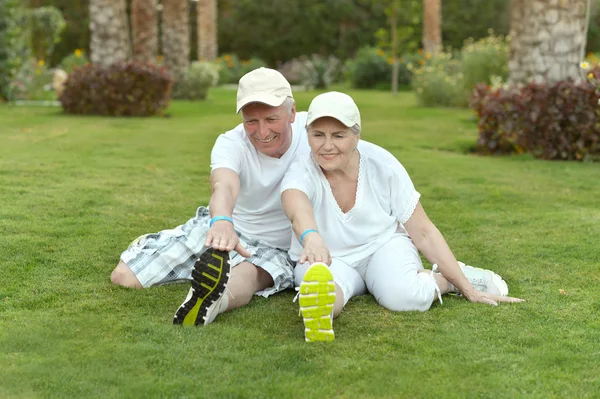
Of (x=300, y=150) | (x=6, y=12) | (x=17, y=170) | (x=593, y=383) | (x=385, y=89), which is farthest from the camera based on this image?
(x=385, y=89)

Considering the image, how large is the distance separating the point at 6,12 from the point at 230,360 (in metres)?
15.4

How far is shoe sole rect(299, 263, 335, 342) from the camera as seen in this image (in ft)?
11.7

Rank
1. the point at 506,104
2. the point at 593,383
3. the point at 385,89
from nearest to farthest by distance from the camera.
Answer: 1. the point at 593,383
2. the point at 506,104
3. the point at 385,89

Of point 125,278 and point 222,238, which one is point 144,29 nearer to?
point 125,278

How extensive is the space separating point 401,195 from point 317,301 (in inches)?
40.3

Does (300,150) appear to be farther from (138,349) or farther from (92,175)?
(92,175)

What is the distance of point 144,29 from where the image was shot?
18016mm

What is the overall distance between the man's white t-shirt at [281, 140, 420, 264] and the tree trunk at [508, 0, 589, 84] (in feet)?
23.9

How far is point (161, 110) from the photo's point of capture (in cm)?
1567

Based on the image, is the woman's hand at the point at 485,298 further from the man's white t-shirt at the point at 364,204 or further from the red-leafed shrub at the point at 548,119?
the red-leafed shrub at the point at 548,119

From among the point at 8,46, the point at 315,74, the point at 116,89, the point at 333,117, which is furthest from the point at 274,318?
the point at 315,74

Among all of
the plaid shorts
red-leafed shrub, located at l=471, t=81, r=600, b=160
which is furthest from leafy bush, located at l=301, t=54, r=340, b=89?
the plaid shorts

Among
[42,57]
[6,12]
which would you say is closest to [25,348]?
[6,12]

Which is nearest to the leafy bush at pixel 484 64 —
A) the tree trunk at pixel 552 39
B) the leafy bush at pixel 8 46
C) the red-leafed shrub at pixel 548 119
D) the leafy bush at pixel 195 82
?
the tree trunk at pixel 552 39
